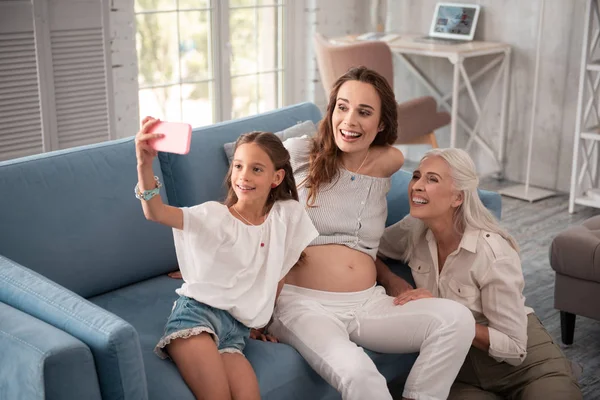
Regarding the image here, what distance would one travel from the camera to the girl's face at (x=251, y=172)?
7.33ft

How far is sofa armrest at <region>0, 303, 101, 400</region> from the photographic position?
5.61 ft

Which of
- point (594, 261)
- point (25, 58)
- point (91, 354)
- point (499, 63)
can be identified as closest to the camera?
point (91, 354)

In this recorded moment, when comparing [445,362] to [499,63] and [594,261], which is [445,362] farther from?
[499,63]

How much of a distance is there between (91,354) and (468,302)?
1.17m

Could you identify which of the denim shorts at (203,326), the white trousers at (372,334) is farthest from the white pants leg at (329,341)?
the denim shorts at (203,326)

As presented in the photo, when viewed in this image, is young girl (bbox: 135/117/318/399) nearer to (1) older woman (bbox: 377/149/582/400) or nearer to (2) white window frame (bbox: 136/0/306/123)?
(1) older woman (bbox: 377/149/582/400)

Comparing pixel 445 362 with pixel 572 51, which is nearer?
pixel 445 362

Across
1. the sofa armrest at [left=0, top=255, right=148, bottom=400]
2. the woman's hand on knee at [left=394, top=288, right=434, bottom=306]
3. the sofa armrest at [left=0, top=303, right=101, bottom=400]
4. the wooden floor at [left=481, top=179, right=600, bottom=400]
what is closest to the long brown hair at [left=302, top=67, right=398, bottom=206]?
the woman's hand on knee at [left=394, top=288, right=434, bottom=306]

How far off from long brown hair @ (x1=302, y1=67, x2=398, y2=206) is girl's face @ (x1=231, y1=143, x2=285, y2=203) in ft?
0.93

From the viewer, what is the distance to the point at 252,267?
A: 7.33 ft

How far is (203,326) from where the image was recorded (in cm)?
209

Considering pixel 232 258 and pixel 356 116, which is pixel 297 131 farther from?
pixel 232 258

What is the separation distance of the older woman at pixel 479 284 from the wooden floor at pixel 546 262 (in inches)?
15.3

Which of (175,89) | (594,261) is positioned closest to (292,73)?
(175,89)
